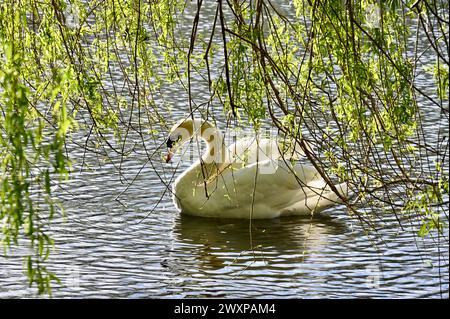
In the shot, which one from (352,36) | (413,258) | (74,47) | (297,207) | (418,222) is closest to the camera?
(352,36)

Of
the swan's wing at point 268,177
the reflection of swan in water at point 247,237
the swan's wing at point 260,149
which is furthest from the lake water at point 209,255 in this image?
the swan's wing at point 260,149

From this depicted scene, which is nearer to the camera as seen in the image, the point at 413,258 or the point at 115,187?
the point at 413,258

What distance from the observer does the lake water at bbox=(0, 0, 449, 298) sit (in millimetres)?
7000

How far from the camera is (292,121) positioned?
532 centimetres

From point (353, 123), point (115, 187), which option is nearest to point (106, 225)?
point (115, 187)

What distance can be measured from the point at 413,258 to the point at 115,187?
9.85 ft

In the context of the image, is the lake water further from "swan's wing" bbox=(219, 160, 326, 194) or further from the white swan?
"swan's wing" bbox=(219, 160, 326, 194)

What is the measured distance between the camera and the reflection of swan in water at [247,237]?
26.2ft

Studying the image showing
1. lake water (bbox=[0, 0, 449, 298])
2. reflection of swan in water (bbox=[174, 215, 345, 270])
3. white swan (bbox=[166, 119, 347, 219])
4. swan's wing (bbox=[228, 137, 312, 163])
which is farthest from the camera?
white swan (bbox=[166, 119, 347, 219])

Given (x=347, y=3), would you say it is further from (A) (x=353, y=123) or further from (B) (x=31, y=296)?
(B) (x=31, y=296)

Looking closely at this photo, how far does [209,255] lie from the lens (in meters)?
8.05

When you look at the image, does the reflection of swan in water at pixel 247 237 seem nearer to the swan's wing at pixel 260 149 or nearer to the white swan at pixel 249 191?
the white swan at pixel 249 191

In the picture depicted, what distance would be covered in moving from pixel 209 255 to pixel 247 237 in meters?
0.73

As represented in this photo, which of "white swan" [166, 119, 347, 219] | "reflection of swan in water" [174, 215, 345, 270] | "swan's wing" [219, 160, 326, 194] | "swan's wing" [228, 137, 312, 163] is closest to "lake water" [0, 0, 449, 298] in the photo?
"reflection of swan in water" [174, 215, 345, 270]
